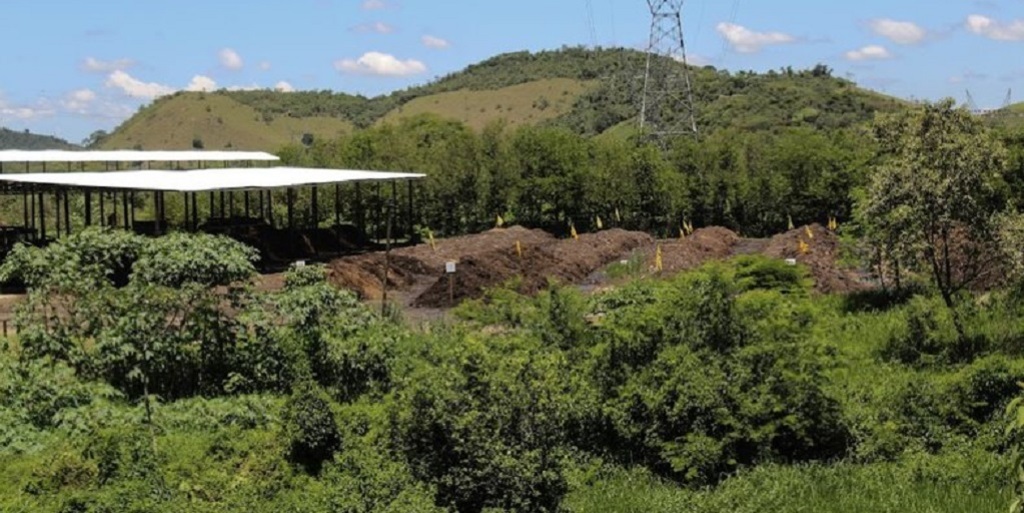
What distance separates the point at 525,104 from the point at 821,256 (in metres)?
91.1

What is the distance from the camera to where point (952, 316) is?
17.0 meters

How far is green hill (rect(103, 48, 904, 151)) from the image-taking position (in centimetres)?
7869

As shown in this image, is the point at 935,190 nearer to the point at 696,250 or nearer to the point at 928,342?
the point at 928,342

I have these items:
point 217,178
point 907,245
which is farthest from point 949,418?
point 217,178

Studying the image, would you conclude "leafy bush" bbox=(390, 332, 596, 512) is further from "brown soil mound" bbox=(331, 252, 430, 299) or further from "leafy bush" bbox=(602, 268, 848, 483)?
"brown soil mound" bbox=(331, 252, 430, 299)

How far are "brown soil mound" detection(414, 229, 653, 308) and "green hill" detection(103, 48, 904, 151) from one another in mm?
30496

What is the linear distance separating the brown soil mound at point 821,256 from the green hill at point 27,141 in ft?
477

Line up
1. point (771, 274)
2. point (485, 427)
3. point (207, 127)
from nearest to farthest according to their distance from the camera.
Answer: point (485, 427) → point (771, 274) → point (207, 127)

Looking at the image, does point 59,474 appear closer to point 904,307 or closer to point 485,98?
point 904,307

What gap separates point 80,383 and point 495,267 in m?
12.8

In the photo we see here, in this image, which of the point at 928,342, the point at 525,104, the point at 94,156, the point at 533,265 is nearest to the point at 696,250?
the point at 533,265

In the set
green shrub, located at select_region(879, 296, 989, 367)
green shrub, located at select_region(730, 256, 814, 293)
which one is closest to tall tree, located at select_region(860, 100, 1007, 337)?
green shrub, located at select_region(879, 296, 989, 367)

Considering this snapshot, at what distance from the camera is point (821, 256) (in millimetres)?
27703

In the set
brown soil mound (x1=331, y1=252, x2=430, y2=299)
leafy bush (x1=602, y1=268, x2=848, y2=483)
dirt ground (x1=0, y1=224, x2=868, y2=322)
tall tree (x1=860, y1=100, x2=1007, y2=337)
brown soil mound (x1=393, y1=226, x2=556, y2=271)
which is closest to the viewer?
leafy bush (x1=602, y1=268, x2=848, y2=483)
